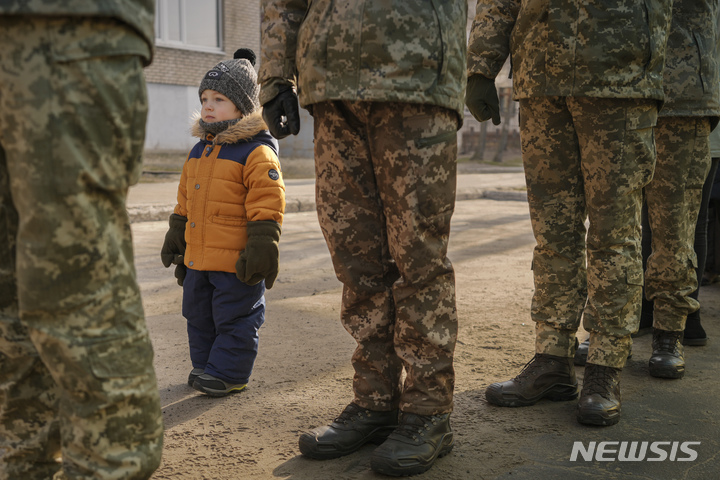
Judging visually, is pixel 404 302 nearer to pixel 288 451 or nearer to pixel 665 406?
pixel 288 451

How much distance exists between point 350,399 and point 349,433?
46 centimetres

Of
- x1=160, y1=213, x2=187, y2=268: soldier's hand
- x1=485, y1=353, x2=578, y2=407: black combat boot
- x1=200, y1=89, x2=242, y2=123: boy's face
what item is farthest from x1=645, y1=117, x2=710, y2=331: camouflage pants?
x1=160, y1=213, x2=187, y2=268: soldier's hand

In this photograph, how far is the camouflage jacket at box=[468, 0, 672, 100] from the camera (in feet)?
8.63

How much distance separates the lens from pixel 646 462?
2.32m

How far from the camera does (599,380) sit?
2.75 meters

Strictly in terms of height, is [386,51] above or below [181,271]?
above

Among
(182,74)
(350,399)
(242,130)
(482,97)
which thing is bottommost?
(350,399)

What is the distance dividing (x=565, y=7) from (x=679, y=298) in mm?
1546

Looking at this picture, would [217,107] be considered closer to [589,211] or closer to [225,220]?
[225,220]

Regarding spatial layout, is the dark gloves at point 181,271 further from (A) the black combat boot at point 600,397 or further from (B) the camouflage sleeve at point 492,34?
(A) the black combat boot at point 600,397

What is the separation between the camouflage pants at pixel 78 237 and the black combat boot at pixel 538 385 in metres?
1.62

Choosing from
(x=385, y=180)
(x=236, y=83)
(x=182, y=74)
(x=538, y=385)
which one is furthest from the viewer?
(x=182, y=74)

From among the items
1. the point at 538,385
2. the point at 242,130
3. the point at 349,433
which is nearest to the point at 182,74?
the point at 242,130

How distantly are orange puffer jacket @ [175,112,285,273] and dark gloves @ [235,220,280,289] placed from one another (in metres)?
0.07
